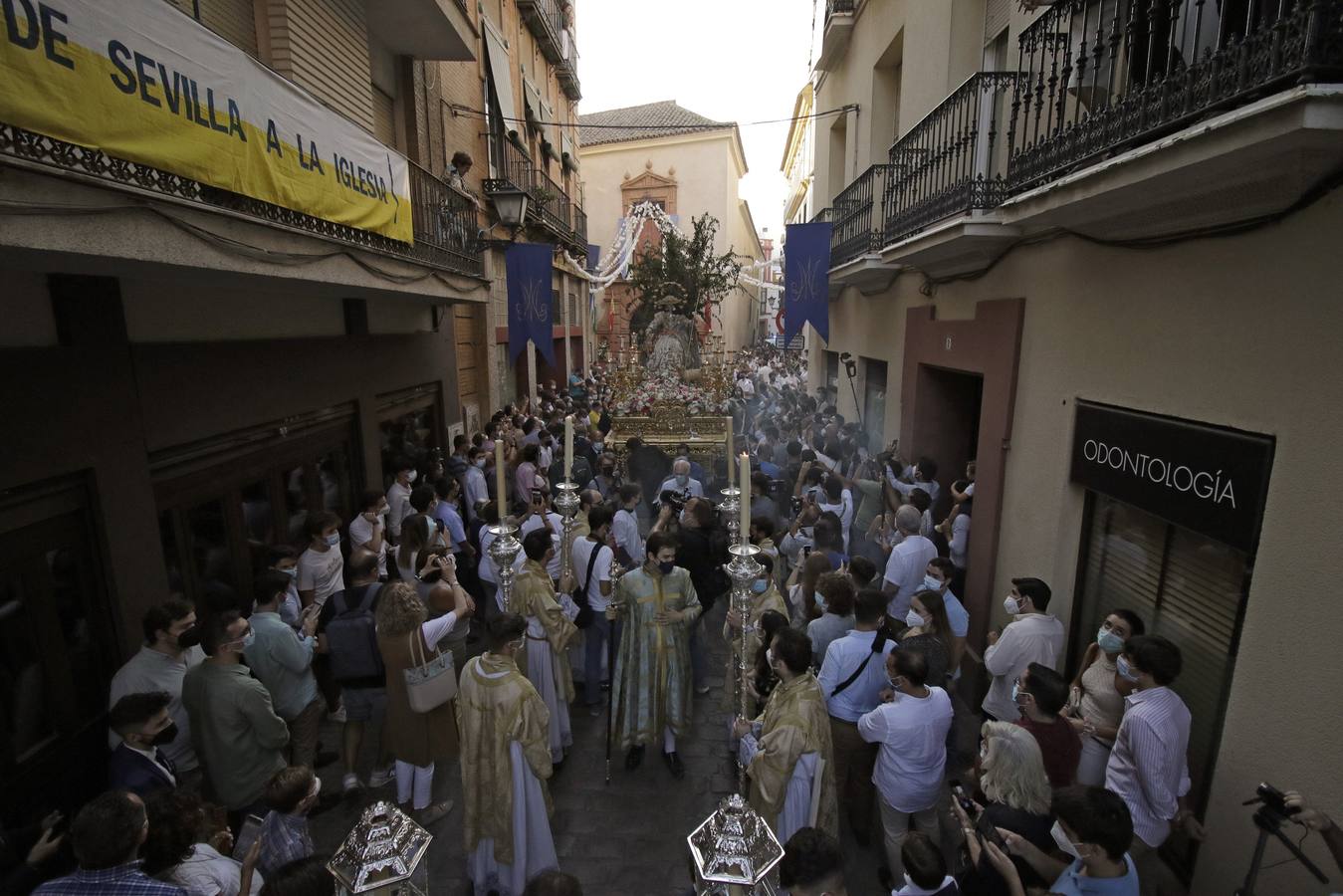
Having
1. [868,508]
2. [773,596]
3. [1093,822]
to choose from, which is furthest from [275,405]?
[1093,822]

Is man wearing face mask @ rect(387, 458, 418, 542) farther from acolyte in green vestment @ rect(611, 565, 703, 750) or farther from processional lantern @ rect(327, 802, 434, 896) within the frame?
processional lantern @ rect(327, 802, 434, 896)

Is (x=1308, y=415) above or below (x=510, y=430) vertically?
above

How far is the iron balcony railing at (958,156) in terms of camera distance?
5.57m

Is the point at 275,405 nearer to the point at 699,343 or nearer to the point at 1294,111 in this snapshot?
the point at 1294,111

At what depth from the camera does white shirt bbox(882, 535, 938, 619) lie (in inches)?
205

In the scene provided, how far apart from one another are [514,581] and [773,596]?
6.06 ft

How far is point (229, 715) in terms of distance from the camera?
11.7ft

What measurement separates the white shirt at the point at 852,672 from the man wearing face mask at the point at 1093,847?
59.0 inches

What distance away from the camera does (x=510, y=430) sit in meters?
10.5

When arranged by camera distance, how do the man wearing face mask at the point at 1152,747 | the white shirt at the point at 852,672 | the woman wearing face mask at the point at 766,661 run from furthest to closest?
the woman wearing face mask at the point at 766,661 → the white shirt at the point at 852,672 → the man wearing face mask at the point at 1152,747

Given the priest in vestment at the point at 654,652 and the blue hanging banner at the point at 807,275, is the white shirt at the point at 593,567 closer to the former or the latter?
the priest in vestment at the point at 654,652

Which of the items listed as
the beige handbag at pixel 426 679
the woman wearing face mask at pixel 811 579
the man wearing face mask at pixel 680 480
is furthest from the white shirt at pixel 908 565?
the beige handbag at pixel 426 679

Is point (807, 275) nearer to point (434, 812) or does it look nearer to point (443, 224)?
point (443, 224)

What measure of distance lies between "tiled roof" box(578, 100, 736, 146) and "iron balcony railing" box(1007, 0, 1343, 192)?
32.1m
